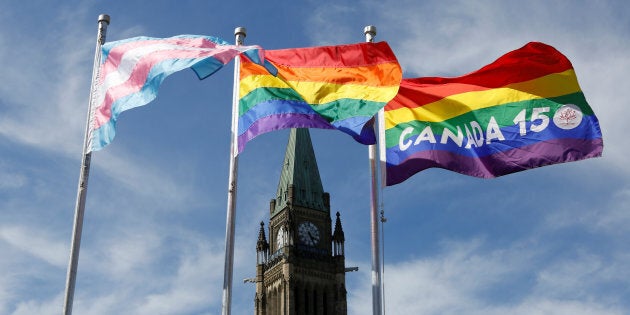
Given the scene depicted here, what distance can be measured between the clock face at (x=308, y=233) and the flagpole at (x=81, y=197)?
85.4m

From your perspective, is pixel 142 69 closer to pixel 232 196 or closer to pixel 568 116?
pixel 232 196

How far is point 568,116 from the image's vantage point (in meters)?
25.2

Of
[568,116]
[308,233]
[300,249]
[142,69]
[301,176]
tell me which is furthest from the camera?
[301,176]

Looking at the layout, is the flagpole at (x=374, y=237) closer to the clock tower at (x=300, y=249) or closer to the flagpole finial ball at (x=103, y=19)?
the flagpole finial ball at (x=103, y=19)

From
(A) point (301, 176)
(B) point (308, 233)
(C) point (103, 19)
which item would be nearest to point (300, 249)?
(B) point (308, 233)

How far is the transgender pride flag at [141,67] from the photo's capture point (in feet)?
80.0

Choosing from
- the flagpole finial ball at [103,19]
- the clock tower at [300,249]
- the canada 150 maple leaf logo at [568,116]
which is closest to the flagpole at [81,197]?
the flagpole finial ball at [103,19]

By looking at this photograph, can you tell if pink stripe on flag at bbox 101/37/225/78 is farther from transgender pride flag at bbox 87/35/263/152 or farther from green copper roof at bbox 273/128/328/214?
green copper roof at bbox 273/128/328/214

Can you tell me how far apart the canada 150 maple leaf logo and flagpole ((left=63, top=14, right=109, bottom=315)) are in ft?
38.9

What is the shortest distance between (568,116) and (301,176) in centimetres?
9039

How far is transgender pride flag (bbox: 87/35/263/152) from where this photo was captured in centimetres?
2438

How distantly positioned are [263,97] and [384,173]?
3630 mm

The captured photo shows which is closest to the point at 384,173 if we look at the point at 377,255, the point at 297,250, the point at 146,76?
the point at 377,255

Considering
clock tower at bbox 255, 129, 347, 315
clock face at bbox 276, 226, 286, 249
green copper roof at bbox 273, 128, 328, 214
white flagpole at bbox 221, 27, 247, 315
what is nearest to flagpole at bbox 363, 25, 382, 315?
white flagpole at bbox 221, 27, 247, 315
